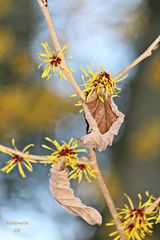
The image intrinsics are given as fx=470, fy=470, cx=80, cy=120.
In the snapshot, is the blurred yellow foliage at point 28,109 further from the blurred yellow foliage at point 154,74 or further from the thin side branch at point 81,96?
the thin side branch at point 81,96

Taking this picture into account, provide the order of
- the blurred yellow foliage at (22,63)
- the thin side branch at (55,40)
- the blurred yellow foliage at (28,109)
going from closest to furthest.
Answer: the thin side branch at (55,40)
the blurred yellow foliage at (28,109)
the blurred yellow foliage at (22,63)

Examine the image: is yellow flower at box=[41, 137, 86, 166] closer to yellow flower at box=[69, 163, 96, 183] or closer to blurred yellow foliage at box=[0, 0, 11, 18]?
yellow flower at box=[69, 163, 96, 183]

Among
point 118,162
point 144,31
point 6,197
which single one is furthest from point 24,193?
point 144,31

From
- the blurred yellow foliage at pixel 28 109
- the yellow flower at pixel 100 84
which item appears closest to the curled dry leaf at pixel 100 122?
the yellow flower at pixel 100 84

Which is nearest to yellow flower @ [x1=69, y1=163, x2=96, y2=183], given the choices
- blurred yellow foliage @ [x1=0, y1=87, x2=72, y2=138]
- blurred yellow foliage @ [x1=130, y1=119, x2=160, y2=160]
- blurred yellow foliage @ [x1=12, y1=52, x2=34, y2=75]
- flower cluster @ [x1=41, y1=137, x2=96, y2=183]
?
flower cluster @ [x1=41, y1=137, x2=96, y2=183]

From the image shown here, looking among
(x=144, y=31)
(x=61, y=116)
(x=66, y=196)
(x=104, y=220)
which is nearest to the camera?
(x=66, y=196)

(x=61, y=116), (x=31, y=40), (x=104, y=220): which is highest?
(x=31, y=40)

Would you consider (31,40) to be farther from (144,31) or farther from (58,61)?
(58,61)
